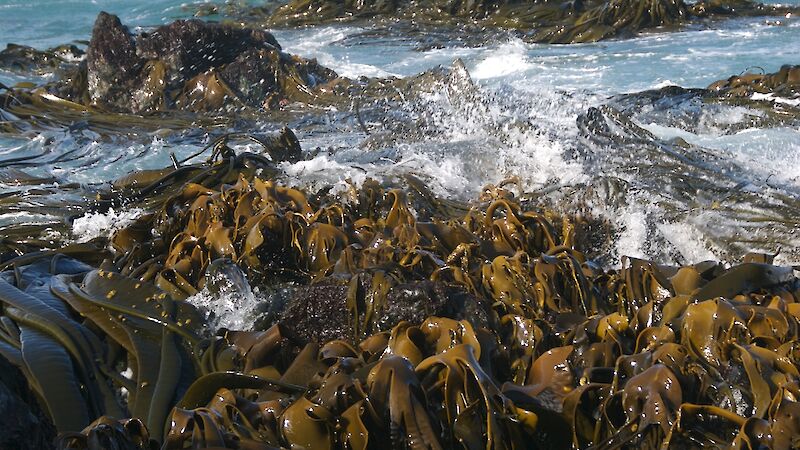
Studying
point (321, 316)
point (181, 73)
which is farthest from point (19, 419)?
point (181, 73)

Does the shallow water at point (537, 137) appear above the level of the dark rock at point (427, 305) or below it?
below

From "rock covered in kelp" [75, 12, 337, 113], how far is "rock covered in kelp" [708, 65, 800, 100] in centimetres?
338

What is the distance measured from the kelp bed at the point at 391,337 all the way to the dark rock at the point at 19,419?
0.13 meters

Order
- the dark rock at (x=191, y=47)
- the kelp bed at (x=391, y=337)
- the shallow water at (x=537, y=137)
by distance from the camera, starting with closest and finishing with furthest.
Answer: the kelp bed at (x=391, y=337) → the shallow water at (x=537, y=137) → the dark rock at (x=191, y=47)

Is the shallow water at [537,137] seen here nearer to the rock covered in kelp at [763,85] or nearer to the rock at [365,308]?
the rock covered in kelp at [763,85]

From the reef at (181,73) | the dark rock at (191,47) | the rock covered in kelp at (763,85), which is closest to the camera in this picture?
the rock covered in kelp at (763,85)

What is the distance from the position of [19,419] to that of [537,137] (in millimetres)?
3986

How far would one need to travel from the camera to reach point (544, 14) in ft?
35.4

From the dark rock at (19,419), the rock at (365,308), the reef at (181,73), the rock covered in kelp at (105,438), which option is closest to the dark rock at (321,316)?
the rock at (365,308)

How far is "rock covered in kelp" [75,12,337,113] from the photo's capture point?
23.5ft

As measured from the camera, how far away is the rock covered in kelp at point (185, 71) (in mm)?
7156

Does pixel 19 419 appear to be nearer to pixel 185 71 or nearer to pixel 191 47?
pixel 185 71

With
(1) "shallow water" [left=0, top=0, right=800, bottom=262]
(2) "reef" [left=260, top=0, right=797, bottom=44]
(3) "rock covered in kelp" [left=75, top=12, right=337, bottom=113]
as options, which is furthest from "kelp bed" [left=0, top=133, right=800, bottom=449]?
(2) "reef" [left=260, top=0, right=797, bottom=44]

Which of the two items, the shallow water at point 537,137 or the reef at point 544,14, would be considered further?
the reef at point 544,14
